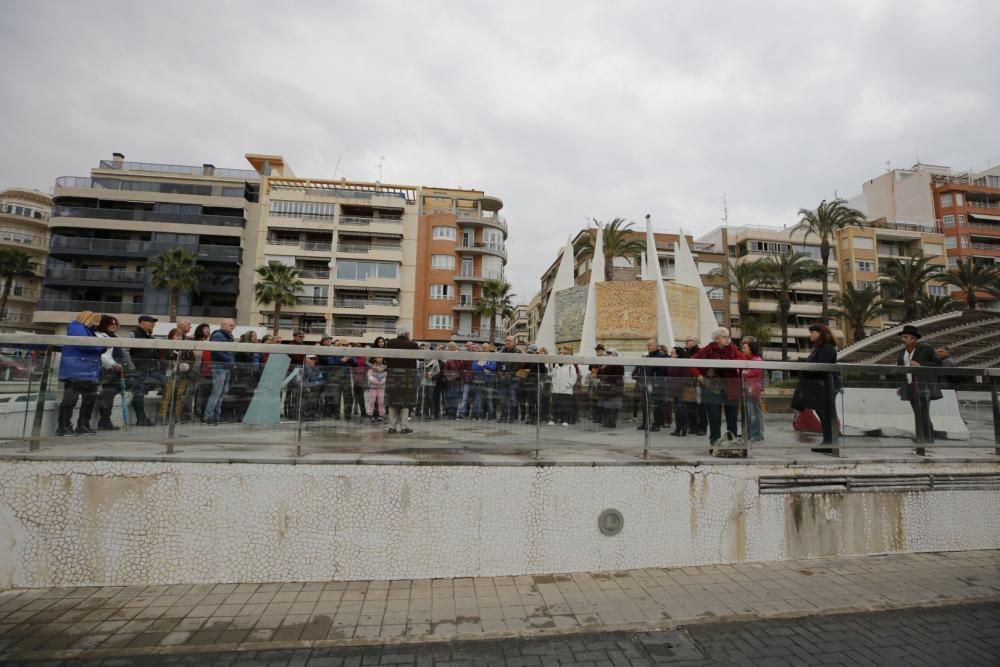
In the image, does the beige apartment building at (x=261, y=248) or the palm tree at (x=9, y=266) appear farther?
the palm tree at (x=9, y=266)

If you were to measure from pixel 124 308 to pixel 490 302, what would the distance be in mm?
31580

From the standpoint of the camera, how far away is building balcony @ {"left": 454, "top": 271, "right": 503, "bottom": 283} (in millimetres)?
48031

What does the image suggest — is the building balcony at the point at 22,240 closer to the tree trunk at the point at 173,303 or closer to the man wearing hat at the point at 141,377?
the tree trunk at the point at 173,303

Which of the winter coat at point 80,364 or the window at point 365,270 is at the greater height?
the window at point 365,270

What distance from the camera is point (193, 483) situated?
4.52 m

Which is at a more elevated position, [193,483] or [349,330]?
[349,330]

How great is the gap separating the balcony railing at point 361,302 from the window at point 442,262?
528 cm

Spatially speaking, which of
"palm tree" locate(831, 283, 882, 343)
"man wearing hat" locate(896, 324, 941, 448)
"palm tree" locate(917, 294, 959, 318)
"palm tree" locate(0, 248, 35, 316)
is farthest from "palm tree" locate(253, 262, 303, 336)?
"palm tree" locate(917, 294, 959, 318)

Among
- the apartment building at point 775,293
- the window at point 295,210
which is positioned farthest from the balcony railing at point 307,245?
the apartment building at point 775,293

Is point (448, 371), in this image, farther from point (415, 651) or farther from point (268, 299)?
point (268, 299)

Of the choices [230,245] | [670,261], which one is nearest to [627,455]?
[230,245]

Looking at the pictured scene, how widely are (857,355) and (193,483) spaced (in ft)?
114

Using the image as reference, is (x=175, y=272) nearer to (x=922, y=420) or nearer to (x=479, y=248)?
(x=479, y=248)

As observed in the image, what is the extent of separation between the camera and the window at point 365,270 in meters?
45.5
